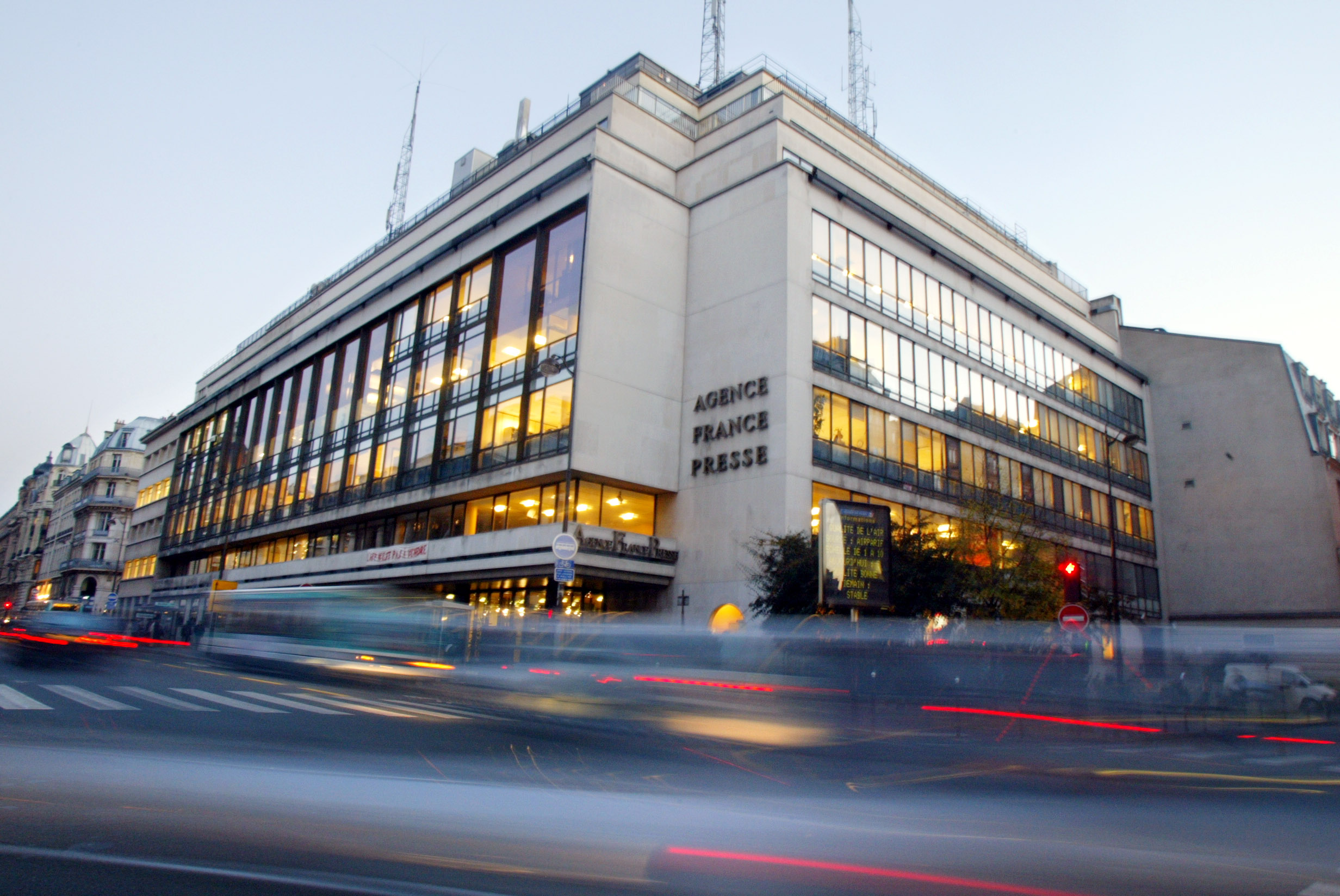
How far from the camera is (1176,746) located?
37.2ft

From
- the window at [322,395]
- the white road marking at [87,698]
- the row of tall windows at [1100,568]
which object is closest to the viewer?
the white road marking at [87,698]

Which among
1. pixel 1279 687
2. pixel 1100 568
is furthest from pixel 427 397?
pixel 1279 687

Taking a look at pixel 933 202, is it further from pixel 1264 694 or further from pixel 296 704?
pixel 296 704

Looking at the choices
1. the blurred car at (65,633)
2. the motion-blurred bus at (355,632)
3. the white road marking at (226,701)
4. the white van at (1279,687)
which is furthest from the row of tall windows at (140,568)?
the white van at (1279,687)

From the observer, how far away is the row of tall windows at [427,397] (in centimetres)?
3494

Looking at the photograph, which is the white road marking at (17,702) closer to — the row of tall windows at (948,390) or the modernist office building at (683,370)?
the modernist office building at (683,370)

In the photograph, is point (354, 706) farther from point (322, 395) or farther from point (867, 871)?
point (322, 395)

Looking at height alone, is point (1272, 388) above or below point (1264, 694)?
above

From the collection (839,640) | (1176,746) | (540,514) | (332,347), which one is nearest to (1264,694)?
(1176,746)

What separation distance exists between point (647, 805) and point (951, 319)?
119 feet

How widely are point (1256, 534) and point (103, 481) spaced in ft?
328

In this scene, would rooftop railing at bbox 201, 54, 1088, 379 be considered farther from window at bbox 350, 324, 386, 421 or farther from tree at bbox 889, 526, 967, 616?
tree at bbox 889, 526, 967, 616

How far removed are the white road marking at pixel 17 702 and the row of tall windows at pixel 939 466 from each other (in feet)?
79.9

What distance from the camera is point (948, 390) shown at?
1517 inches
